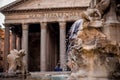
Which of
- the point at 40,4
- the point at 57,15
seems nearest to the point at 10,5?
the point at 40,4

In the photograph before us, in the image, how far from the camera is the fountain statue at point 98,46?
796cm

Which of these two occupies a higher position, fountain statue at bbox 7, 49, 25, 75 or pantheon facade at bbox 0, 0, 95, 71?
pantheon facade at bbox 0, 0, 95, 71

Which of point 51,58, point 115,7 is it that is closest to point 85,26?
point 115,7

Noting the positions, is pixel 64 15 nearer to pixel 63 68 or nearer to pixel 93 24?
pixel 63 68

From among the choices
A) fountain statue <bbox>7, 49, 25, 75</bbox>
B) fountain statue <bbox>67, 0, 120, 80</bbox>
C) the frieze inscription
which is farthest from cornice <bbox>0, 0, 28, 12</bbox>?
fountain statue <bbox>67, 0, 120, 80</bbox>

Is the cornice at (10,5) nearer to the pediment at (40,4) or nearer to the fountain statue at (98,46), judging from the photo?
the pediment at (40,4)

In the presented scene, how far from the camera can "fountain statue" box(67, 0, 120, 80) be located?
7965 mm

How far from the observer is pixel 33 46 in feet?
173

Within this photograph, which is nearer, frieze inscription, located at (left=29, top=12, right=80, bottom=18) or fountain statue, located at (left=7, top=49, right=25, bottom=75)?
fountain statue, located at (left=7, top=49, right=25, bottom=75)

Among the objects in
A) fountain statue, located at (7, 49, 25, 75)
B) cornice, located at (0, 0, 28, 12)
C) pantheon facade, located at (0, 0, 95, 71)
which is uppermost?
cornice, located at (0, 0, 28, 12)

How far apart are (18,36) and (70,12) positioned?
1246 centimetres

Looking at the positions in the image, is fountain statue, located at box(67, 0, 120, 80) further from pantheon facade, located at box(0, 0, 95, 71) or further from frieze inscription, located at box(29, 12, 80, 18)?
frieze inscription, located at box(29, 12, 80, 18)

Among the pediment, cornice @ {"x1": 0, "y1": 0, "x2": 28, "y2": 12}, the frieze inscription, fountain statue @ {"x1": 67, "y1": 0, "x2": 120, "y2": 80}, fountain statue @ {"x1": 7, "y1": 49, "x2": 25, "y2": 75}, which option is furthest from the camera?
cornice @ {"x1": 0, "y1": 0, "x2": 28, "y2": 12}

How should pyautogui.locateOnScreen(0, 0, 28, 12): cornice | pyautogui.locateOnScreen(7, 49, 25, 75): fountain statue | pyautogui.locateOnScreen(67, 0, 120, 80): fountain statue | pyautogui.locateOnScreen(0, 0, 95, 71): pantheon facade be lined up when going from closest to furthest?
pyautogui.locateOnScreen(67, 0, 120, 80): fountain statue → pyautogui.locateOnScreen(7, 49, 25, 75): fountain statue → pyautogui.locateOnScreen(0, 0, 95, 71): pantheon facade → pyautogui.locateOnScreen(0, 0, 28, 12): cornice
